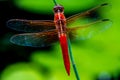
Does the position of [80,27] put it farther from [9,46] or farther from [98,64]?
[9,46]

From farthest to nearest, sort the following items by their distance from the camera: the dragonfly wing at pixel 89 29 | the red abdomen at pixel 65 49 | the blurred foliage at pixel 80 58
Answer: the blurred foliage at pixel 80 58
the dragonfly wing at pixel 89 29
the red abdomen at pixel 65 49

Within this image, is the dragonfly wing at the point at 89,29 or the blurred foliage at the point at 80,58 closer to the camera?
the dragonfly wing at the point at 89,29

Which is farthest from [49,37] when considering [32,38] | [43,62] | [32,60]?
→ [32,60]

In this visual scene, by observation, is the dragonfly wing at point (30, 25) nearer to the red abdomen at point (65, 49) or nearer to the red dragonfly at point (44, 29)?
the red dragonfly at point (44, 29)

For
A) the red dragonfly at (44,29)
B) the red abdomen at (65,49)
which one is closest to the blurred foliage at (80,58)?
the red dragonfly at (44,29)

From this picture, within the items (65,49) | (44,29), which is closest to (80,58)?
(44,29)

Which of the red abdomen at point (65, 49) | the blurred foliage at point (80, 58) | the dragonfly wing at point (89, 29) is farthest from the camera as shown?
the blurred foliage at point (80, 58)

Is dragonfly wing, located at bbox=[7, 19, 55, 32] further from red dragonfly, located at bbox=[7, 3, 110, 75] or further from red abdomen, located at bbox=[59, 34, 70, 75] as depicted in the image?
red abdomen, located at bbox=[59, 34, 70, 75]
